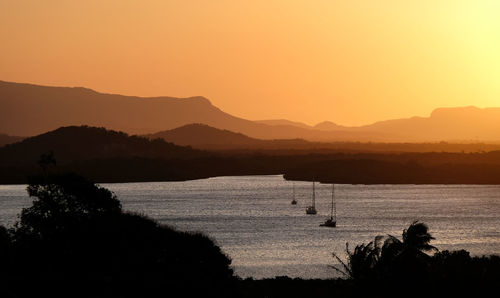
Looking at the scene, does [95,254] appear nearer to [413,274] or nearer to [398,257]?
[398,257]

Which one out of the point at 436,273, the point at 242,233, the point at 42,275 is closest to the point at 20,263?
the point at 42,275

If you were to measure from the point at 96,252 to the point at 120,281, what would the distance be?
380cm

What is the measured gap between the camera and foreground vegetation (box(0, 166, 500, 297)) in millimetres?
43656

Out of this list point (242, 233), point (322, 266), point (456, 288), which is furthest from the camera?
point (242, 233)

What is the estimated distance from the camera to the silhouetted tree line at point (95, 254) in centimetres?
4328

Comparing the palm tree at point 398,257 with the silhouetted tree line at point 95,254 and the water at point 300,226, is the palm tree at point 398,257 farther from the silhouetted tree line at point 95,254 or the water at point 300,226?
the water at point 300,226

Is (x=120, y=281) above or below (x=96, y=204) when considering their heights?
below

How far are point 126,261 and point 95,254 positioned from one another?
186 centimetres

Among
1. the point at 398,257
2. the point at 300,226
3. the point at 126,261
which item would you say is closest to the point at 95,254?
the point at 126,261

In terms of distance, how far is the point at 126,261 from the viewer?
46.1 meters

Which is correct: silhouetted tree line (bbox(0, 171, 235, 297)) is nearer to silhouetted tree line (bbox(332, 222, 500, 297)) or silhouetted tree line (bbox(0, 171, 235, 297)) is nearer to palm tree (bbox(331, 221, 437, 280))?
palm tree (bbox(331, 221, 437, 280))

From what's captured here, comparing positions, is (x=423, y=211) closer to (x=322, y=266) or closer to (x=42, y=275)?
(x=322, y=266)

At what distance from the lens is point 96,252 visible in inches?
1858

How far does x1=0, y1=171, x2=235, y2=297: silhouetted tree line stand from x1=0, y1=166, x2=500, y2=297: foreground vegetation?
0.05 metres
